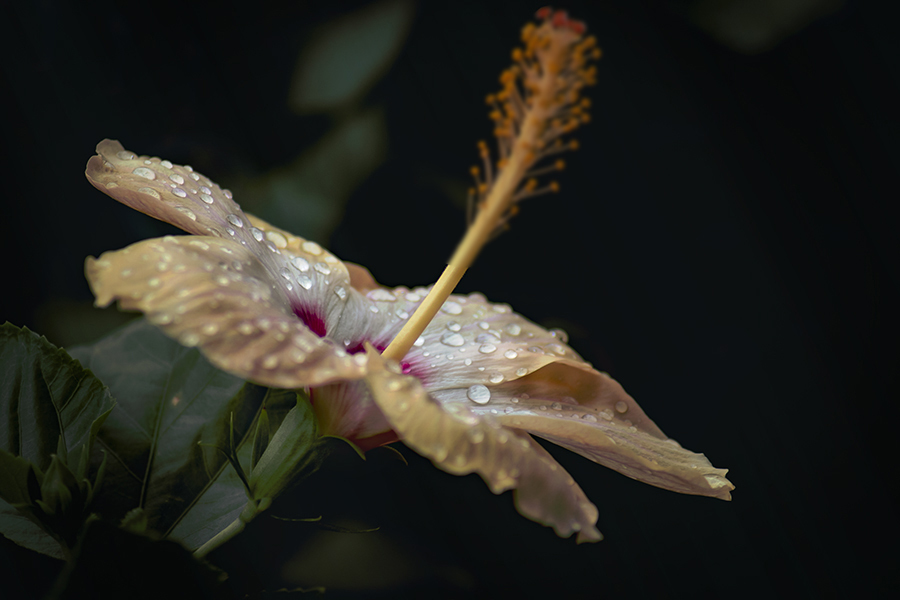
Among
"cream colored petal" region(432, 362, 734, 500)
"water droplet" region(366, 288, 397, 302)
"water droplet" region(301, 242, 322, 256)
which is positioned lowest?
"water droplet" region(366, 288, 397, 302)

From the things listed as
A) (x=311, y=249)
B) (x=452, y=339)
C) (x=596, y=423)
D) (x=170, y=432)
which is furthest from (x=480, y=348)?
(x=170, y=432)

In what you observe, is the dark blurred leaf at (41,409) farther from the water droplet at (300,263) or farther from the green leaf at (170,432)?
the water droplet at (300,263)

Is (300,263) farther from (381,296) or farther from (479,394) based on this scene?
(479,394)

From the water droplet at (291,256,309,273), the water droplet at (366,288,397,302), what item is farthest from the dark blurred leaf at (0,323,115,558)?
the water droplet at (366,288,397,302)

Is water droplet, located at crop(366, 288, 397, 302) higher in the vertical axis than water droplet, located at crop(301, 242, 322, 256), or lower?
lower

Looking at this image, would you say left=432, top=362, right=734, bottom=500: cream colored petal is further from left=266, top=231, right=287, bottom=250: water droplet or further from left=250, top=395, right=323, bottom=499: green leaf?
left=266, top=231, right=287, bottom=250: water droplet

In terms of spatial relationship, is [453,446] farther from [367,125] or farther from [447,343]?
[367,125]

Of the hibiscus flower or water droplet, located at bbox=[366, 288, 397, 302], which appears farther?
water droplet, located at bbox=[366, 288, 397, 302]
